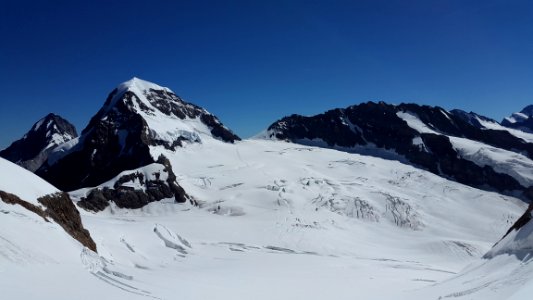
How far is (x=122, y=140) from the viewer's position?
4528 inches

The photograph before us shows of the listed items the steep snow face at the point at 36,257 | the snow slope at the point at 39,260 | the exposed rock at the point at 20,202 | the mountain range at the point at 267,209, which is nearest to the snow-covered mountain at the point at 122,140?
the mountain range at the point at 267,209

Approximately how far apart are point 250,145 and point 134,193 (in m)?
70.1

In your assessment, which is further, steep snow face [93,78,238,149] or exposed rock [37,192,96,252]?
steep snow face [93,78,238,149]

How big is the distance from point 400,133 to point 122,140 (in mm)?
109962

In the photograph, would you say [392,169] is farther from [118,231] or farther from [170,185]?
[118,231]

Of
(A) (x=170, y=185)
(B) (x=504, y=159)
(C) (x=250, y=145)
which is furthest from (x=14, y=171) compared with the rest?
(B) (x=504, y=159)

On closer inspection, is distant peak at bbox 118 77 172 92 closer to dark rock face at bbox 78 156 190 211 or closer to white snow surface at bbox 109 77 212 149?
white snow surface at bbox 109 77 212 149

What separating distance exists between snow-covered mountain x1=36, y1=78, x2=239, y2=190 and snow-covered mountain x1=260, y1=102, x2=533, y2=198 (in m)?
55.8

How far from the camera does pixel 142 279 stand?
2417 centimetres

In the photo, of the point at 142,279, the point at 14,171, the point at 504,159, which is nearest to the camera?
the point at 142,279

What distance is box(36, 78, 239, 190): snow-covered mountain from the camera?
4262 inches

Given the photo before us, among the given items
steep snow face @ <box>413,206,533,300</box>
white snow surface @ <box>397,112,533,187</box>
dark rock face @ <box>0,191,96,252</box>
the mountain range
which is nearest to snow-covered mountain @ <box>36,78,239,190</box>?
the mountain range

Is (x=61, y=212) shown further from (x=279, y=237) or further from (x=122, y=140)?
(x=122, y=140)

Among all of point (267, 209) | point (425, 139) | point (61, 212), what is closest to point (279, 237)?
point (267, 209)
